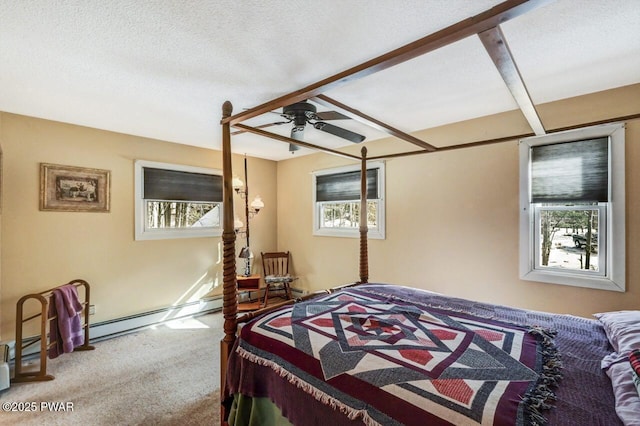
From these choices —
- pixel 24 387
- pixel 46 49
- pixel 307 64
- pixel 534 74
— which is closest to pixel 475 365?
pixel 307 64

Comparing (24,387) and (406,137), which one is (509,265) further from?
(24,387)

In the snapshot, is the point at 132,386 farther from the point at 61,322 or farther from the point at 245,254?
the point at 245,254

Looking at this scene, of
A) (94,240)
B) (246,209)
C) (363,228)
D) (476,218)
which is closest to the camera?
(363,228)

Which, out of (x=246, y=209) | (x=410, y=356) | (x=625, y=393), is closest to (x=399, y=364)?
(x=410, y=356)

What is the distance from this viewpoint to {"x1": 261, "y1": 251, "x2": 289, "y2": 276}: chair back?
4.90 metres

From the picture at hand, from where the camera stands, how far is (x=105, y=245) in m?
3.40

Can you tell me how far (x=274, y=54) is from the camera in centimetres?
181

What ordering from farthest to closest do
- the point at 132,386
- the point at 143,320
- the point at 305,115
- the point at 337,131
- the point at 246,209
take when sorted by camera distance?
the point at 246,209 < the point at 143,320 < the point at 337,131 < the point at 132,386 < the point at 305,115

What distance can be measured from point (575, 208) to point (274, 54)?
273 cm

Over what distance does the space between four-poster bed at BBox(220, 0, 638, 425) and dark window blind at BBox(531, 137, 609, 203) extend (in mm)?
799

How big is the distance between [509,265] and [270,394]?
8.05 ft

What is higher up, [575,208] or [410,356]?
[575,208]

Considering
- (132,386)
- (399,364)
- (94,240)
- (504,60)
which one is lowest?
(132,386)

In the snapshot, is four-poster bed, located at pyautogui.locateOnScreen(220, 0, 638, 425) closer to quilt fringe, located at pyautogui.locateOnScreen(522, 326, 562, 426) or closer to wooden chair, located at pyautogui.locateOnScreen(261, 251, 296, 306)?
quilt fringe, located at pyautogui.locateOnScreen(522, 326, 562, 426)
